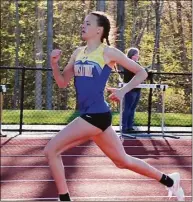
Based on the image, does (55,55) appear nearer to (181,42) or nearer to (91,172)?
(91,172)

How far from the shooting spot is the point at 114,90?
14.4 ft

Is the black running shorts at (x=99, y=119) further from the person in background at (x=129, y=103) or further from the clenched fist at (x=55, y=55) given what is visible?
the person in background at (x=129, y=103)

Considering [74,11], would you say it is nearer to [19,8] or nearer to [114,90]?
[19,8]

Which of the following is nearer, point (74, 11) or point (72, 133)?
point (72, 133)

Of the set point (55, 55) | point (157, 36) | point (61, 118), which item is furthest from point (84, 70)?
point (157, 36)

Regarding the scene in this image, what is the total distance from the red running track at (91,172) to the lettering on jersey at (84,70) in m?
1.72

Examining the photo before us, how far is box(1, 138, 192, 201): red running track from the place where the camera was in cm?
586

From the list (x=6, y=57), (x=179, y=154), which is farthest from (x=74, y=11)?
(x=179, y=154)

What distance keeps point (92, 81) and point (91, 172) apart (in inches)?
121

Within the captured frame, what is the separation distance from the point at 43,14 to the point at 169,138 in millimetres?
29623

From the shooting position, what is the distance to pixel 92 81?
4.41 m

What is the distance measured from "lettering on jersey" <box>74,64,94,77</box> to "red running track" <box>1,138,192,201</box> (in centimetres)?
172

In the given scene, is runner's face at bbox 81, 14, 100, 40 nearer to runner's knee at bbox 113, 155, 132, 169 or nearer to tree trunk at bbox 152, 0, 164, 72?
runner's knee at bbox 113, 155, 132, 169

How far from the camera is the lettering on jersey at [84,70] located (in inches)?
174
